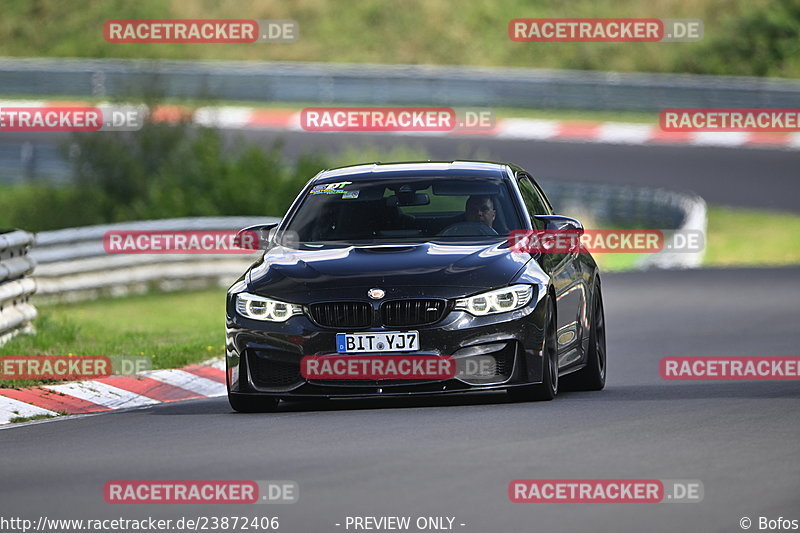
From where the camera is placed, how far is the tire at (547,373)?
10.7m

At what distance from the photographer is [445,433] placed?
30.9 feet

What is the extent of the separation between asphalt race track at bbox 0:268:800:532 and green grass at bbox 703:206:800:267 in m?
14.7

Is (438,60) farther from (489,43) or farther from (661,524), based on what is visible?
(661,524)

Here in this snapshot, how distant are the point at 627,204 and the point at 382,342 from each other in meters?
19.0

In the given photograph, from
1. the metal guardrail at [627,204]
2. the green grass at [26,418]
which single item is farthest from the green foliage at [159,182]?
the green grass at [26,418]

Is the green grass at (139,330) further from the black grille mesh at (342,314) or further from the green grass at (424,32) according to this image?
the green grass at (424,32)

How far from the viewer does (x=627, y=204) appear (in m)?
29.0

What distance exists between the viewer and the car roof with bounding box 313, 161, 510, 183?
473 inches
